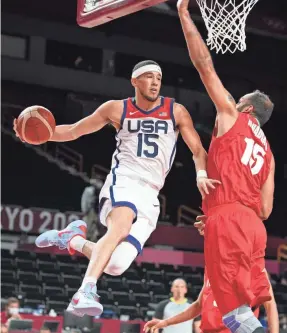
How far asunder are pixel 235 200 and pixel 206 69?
0.84 meters

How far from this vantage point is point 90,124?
664 cm

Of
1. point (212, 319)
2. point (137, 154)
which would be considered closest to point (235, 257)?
point (212, 319)

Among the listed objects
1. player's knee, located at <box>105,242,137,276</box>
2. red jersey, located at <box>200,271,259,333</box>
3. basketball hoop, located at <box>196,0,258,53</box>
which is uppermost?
basketball hoop, located at <box>196,0,258,53</box>

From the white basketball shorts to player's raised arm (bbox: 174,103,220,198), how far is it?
537mm

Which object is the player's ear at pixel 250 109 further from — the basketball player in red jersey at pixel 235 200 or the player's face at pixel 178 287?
the player's face at pixel 178 287

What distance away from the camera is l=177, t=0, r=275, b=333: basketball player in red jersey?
510 centimetres

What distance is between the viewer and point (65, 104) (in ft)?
79.8

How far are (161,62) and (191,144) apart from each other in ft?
63.0

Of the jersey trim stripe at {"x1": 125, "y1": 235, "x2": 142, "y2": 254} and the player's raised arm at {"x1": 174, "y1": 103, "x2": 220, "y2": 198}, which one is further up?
the player's raised arm at {"x1": 174, "y1": 103, "x2": 220, "y2": 198}

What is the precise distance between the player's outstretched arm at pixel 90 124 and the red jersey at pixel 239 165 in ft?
4.61

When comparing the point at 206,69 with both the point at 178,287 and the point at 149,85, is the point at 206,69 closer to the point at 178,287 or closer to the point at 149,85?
the point at 149,85

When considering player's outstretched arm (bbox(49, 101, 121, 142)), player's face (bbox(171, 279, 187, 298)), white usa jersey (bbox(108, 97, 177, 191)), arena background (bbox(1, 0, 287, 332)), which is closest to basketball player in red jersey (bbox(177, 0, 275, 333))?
white usa jersey (bbox(108, 97, 177, 191))

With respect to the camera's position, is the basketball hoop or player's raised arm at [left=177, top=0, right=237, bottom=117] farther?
the basketball hoop

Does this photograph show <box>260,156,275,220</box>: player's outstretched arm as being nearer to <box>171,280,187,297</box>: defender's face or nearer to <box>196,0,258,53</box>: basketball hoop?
<box>196,0,258,53</box>: basketball hoop
